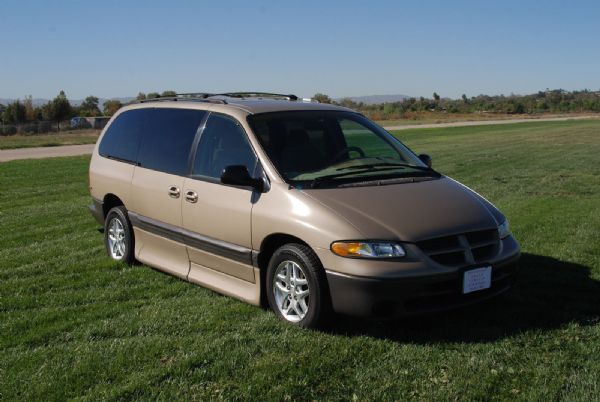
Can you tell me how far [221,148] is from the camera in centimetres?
595

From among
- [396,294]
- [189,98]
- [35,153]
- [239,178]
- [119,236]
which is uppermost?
[189,98]

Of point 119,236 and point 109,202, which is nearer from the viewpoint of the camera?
point 119,236

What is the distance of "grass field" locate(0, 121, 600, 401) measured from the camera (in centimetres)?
401

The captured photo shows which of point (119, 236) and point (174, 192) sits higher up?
point (174, 192)

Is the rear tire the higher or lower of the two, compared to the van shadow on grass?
higher

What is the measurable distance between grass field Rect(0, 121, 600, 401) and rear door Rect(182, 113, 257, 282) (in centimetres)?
37

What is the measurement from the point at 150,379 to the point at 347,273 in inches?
58.3

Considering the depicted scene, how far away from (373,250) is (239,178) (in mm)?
1303

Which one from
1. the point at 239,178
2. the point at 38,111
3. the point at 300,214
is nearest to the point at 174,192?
the point at 239,178

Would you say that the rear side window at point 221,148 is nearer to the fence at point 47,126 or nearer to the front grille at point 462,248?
the front grille at point 462,248

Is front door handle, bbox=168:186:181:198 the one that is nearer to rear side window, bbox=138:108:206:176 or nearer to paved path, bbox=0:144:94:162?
rear side window, bbox=138:108:206:176

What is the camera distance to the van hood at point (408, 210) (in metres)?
4.75

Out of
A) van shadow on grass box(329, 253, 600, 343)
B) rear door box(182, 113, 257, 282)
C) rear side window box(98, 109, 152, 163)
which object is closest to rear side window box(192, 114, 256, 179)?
rear door box(182, 113, 257, 282)

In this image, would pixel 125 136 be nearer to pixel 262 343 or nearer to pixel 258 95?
pixel 258 95
